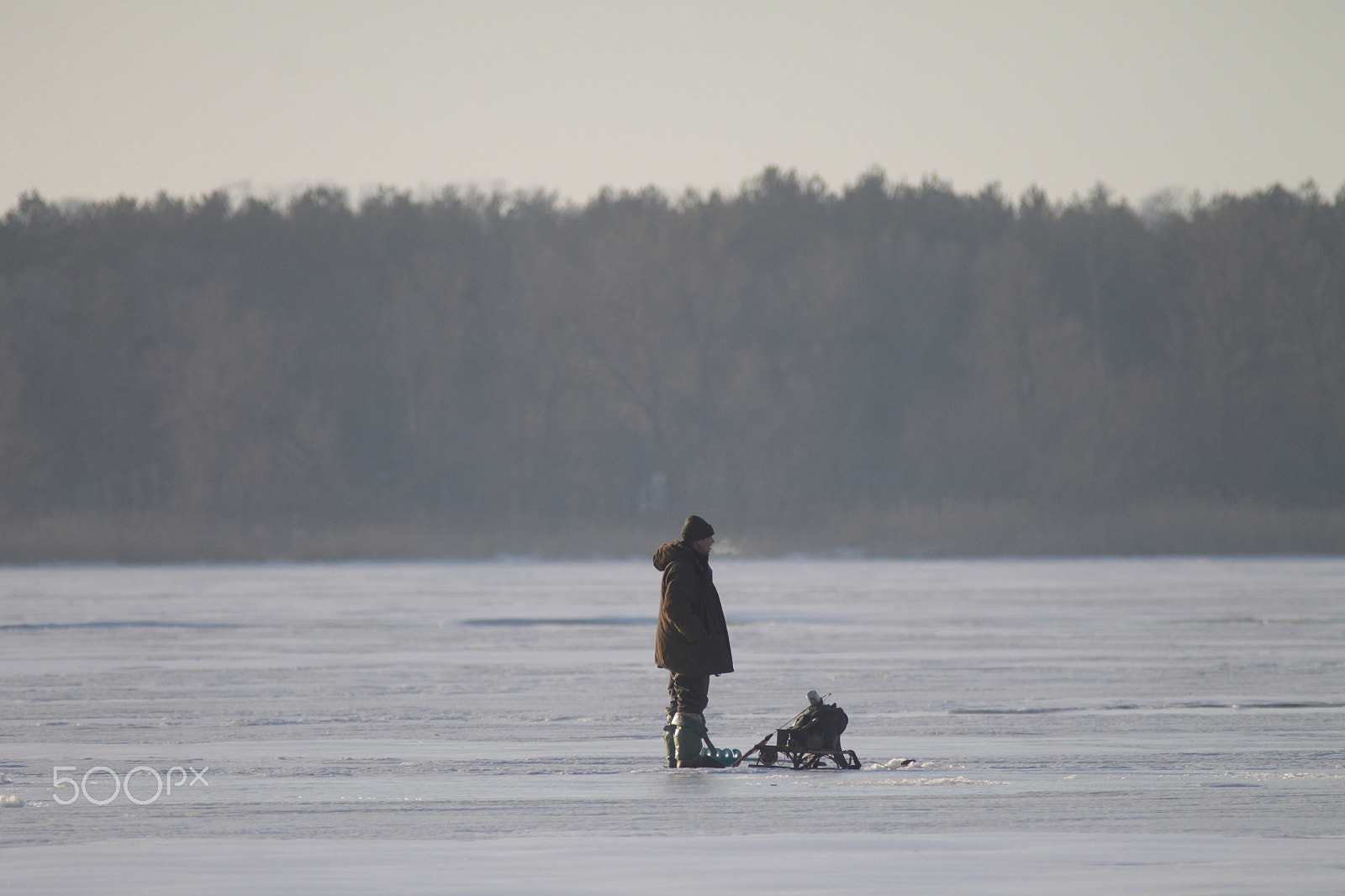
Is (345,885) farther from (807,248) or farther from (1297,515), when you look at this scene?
(807,248)

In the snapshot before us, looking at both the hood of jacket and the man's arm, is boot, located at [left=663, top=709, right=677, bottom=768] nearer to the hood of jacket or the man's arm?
the man's arm

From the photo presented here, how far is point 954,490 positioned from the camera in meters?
67.9

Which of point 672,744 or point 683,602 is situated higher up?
point 683,602

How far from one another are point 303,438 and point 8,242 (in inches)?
616

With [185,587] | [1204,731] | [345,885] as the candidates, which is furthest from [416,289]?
[345,885]

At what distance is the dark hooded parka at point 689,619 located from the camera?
1039 centimetres

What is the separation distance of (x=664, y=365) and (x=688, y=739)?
5695 cm

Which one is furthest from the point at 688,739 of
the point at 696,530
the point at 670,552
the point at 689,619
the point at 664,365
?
the point at 664,365

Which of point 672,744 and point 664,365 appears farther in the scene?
point 664,365

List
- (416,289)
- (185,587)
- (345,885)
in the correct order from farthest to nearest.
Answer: (416,289) < (185,587) < (345,885)

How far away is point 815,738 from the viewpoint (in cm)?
1041

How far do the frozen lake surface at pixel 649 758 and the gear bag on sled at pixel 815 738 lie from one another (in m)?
0.12

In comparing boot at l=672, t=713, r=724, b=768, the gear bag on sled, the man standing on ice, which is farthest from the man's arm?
the gear bag on sled

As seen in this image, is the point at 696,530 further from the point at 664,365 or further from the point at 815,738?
the point at 664,365
